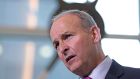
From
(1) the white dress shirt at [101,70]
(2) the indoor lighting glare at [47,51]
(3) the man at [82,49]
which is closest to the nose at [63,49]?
(3) the man at [82,49]

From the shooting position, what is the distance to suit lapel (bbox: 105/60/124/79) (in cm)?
94

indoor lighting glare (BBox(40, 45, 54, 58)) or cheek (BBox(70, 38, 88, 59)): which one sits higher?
cheek (BBox(70, 38, 88, 59))

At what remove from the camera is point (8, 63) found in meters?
2.26

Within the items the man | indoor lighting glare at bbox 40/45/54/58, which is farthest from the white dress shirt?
indoor lighting glare at bbox 40/45/54/58

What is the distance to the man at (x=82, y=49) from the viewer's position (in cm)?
95

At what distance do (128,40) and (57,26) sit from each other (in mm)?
1290

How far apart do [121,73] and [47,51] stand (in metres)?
1.38

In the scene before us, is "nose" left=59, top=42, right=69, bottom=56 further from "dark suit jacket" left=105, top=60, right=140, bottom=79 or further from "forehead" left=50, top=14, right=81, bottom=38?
"dark suit jacket" left=105, top=60, right=140, bottom=79

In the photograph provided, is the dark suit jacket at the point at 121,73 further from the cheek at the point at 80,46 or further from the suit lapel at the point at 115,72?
the cheek at the point at 80,46

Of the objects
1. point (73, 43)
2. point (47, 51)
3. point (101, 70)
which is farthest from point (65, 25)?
point (47, 51)

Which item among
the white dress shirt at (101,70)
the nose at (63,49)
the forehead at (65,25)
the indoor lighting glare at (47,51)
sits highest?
the forehead at (65,25)

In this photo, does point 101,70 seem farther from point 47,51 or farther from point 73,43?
point 47,51

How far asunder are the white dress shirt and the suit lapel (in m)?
0.01

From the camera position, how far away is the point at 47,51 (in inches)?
90.6
